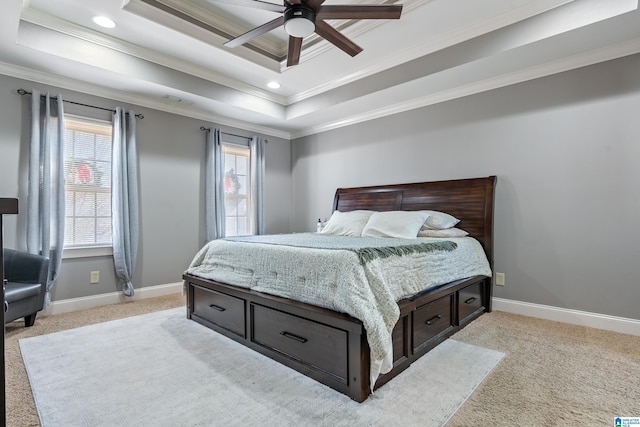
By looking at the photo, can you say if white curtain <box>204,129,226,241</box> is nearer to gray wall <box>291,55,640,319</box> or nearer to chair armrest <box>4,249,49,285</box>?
chair armrest <box>4,249,49,285</box>

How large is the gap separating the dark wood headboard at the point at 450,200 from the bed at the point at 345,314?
1cm

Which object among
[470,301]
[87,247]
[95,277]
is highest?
[87,247]

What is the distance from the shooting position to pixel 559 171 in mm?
2928

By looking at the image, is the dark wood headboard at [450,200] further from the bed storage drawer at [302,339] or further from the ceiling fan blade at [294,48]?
the bed storage drawer at [302,339]

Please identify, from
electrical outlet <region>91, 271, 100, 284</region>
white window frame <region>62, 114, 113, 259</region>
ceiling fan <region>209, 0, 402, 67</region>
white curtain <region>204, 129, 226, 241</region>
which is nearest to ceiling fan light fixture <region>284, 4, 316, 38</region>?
ceiling fan <region>209, 0, 402, 67</region>

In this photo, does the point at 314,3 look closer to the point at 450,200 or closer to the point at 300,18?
the point at 300,18

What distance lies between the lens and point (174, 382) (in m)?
1.87

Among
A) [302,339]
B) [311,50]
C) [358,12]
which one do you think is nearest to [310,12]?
[358,12]

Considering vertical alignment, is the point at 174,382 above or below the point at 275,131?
below

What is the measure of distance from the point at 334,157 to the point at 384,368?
354 cm

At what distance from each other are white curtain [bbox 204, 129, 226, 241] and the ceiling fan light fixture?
2.45 m

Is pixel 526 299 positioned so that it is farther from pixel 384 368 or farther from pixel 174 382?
pixel 174 382

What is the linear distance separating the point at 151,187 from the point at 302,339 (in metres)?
2.90

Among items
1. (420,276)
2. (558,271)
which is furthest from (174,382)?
(558,271)
